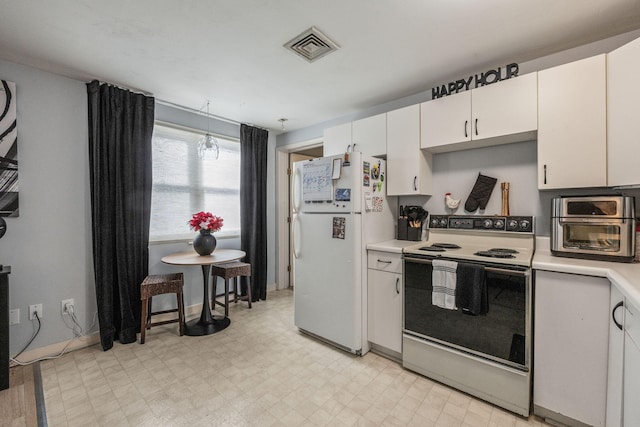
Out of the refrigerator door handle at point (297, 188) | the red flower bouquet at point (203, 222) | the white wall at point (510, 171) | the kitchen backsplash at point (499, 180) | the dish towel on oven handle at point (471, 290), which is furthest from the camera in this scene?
the red flower bouquet at point (203, 222)

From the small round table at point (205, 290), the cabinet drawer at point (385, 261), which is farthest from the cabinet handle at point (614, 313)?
the small round table at point (205, 290)

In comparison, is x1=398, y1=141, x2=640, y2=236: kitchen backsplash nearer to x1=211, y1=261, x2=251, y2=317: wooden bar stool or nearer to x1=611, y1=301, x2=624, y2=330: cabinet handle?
x1=611, y1=301, x2=624, y2=330: cabinet handle

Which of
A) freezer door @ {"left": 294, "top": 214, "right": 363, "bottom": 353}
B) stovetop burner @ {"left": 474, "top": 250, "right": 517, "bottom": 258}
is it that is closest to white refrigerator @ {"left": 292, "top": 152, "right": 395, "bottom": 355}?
freezer door @ {"left": 294, "top": 214, "right": 363, "bottom": 353}

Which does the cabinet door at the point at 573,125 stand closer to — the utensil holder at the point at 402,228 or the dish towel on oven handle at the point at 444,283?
the dish towel on oven handle at the point at 444,283

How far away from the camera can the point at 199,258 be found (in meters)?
2.80

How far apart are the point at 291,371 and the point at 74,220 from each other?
2293 millimetres

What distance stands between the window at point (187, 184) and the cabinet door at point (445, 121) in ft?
8.04

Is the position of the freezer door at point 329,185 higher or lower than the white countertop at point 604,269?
higher

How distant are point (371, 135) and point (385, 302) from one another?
1.58 meters

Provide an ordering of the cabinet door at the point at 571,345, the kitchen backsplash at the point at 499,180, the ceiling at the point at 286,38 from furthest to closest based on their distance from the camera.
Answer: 1. the kitchen backsplash at the point at 499,180
2. the ceiling at the point at 286,38
3. the cabinet door at the point at 571,345

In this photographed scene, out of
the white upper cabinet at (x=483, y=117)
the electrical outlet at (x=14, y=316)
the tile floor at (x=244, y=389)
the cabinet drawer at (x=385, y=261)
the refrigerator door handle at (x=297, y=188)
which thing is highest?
the white upper cabinet at (x=483, y=117)

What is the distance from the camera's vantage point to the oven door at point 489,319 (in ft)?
5.35

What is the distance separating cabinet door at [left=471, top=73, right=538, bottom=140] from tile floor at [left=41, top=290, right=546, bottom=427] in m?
1.86

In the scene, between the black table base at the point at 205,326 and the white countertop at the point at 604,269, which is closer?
the white countertop at the point at 604,269
